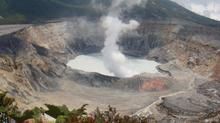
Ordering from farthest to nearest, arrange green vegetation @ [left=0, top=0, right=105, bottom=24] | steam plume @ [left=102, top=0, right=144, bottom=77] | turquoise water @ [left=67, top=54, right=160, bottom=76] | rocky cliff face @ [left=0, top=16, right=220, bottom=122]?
green vegetation @ [left=0, top=0, right=105, bottom=24] → steam plume @ [left=102, top=0, right=144, bottom=77] → turquoise water @ [left=67, top=54, right=160, bottom=76] → rocky cliff face @ [left=0, top=16, right=220, bottom=122]

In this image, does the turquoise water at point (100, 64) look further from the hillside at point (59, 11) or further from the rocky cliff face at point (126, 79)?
the hillside at point (59, 11)

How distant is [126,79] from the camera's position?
98.2m

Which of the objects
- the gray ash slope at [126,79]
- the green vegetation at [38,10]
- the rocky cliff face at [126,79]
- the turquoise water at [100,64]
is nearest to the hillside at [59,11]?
the green vegetation at [38,10]

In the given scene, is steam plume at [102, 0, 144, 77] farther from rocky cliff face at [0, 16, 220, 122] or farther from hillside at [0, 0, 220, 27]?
hillside at [0, 0, 220, 27]

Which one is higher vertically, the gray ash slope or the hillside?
the hillside

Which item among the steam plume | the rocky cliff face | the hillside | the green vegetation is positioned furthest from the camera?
the hillside

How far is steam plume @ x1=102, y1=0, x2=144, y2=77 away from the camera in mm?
117625

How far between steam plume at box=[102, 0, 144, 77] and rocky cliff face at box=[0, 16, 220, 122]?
2396mm

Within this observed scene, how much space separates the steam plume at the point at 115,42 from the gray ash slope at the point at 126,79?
2599 millimetres

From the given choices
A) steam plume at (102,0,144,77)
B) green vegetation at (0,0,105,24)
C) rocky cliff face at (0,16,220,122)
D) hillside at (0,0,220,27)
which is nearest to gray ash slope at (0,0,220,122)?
rocky cliff face at (0,16,220,122)

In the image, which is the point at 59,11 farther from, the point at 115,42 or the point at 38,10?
the point at 115,42

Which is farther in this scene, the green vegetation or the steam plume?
the green vegetation

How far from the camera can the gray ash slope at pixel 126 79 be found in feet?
249

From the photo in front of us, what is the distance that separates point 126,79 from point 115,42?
39.0 m
